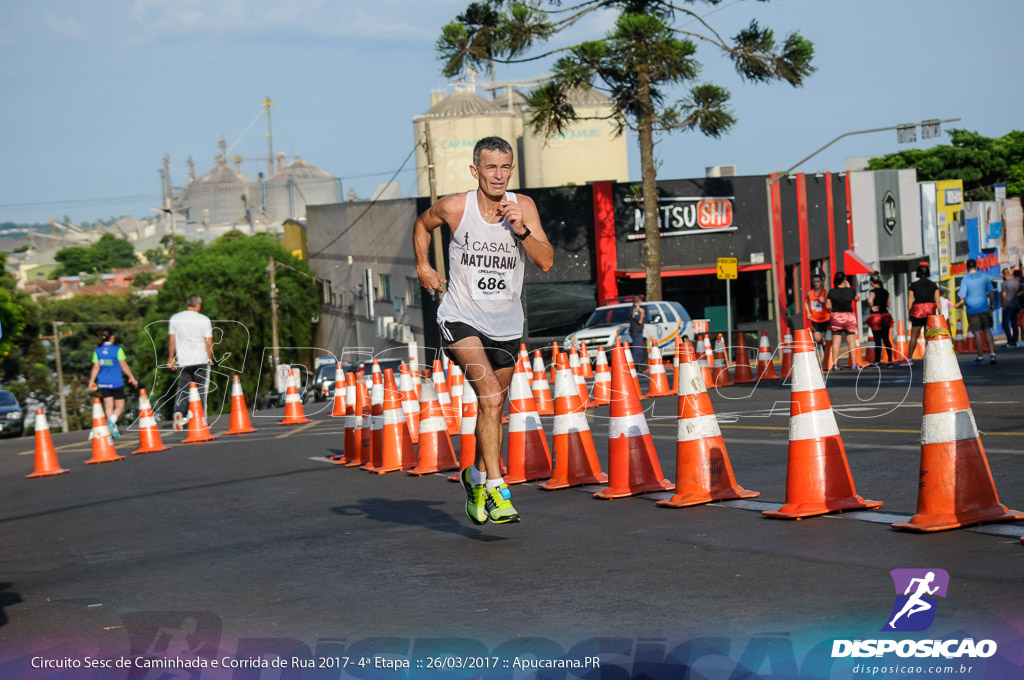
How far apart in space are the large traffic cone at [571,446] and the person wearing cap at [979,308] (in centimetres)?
1384

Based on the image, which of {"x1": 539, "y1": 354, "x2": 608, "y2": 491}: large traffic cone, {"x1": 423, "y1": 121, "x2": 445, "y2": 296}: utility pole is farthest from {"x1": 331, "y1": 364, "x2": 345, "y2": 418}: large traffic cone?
{"x1": 423, "y1": 121, "x2": 445, "y2": 296}: utility pole

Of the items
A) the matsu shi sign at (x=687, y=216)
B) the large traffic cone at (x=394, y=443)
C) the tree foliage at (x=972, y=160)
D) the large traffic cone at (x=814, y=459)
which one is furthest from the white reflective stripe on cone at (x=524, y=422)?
the tree foliage at (x=972, y=160)

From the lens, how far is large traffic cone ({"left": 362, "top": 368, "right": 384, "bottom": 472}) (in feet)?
38.1

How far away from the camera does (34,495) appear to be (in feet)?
40.6

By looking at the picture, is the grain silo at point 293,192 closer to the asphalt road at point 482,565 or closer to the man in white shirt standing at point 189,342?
the man in white shirt standing at point 189,342

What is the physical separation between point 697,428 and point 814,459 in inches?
37.6

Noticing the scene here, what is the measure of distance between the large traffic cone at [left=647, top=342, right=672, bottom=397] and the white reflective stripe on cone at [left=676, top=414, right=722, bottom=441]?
36.1 ft

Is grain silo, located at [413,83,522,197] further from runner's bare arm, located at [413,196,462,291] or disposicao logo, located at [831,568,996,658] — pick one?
disposicao logo, located at [831,568,996,658]

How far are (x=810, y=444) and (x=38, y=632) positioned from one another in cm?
401

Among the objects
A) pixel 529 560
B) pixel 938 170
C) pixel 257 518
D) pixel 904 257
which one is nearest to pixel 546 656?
pixel 529 560

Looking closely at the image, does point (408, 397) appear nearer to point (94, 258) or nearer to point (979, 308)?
point (979, 308)

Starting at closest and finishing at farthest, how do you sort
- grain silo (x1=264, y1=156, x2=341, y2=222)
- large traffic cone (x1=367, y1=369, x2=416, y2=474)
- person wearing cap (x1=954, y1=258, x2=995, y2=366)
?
large traffic cone (x1=367, y1=369, x2=416, y2=474)
person wearing cap (x1=954, y1=258, x2=995, y2=366)
grain silo (x1=264, y1=156, x2=341, y2=222)

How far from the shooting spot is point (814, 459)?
694cm

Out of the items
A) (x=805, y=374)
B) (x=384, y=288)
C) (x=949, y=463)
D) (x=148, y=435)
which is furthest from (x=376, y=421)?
(x=384, y=288)
